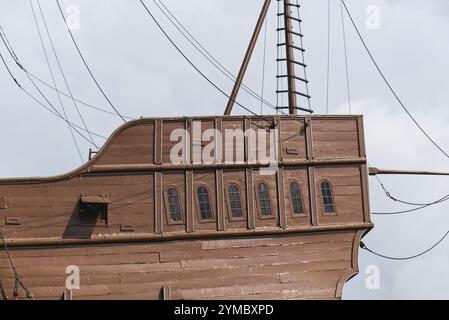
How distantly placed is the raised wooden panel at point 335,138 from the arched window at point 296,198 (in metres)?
0.87

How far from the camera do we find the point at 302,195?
19.9 m

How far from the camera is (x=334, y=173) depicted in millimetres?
20125

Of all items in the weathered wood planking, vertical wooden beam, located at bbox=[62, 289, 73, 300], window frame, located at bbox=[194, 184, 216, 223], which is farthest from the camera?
window frame, located at bbox=[194, 184, 216, 223]

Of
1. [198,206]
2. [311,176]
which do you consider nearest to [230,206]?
[198,206]

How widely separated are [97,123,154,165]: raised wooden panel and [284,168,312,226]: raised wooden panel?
322 centimetres

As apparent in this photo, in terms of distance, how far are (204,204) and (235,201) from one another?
724mm

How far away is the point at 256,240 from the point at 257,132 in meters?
2.55

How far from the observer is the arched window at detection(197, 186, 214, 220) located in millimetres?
19547

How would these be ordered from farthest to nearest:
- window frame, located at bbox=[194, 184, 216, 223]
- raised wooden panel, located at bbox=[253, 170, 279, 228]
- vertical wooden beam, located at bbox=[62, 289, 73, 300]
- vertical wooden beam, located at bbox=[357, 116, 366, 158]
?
1. vertical wooden beam, located at bbox=[357, 116, 366, 158]
2. raised wooden panel, located at bbox=[253, 170, 279, 228]
3. window frame, located at bbox=[194, 184, 216, 223]
4. vertical wooden beam, located at bbox=[62, 289, 73, 300]

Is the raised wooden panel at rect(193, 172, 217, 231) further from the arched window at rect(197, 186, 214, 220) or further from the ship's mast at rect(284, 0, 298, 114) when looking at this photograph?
the ship's mast at rect(284, 0, 298, 114)

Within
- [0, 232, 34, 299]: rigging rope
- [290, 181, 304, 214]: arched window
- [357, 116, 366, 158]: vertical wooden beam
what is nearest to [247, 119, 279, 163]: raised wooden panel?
[290, 181, 304, 214]: arched window

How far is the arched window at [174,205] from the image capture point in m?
19.5

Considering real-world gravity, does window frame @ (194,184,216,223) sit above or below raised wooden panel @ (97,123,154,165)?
below
